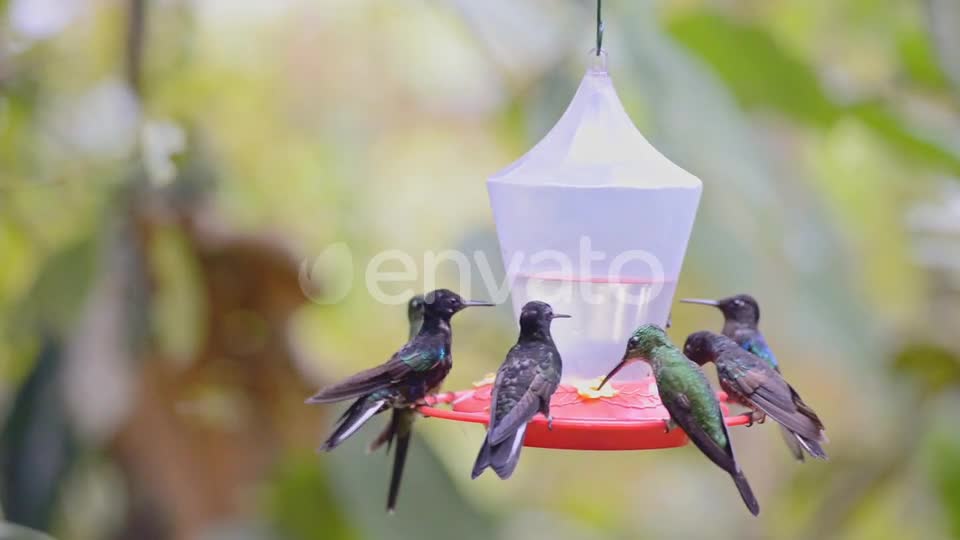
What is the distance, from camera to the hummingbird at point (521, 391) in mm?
1138

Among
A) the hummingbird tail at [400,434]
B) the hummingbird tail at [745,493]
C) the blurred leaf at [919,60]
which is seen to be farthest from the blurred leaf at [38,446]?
the blurred leaf at [919,60]

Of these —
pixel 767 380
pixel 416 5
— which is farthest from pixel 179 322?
pixel 416 5

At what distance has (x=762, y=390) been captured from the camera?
A: 1314 millimetres

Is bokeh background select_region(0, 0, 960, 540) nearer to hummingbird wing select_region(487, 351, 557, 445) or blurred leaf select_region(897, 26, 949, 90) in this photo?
blurred leaf select_region(897, 26, 949, 90)

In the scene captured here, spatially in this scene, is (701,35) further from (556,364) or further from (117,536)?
(117,536)

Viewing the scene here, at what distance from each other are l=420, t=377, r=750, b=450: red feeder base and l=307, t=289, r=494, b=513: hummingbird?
4cm

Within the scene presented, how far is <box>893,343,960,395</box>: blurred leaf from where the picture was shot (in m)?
3.39

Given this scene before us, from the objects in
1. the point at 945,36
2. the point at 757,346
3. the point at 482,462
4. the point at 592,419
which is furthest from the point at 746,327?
the point at 945,36

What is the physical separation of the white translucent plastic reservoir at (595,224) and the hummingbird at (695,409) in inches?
10.5

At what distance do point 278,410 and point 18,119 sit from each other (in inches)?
44.4

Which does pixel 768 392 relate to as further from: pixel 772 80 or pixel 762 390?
pixel 772 80

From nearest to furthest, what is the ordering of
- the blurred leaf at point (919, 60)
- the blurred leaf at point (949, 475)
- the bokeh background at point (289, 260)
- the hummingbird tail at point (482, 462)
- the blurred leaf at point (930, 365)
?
1. the hummingbird tail at point (482, 462)
2. the bokeh background at point (289, 260)
3. the blurred leaf at point (949, 475)
4. the blurred leaf at point (919, 60)
5. the blurred leaf at point (930, 365)

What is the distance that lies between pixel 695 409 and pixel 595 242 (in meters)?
0.42

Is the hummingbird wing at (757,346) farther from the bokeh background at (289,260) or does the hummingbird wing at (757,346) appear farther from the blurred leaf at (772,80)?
the blurred leaf at (772,80)
